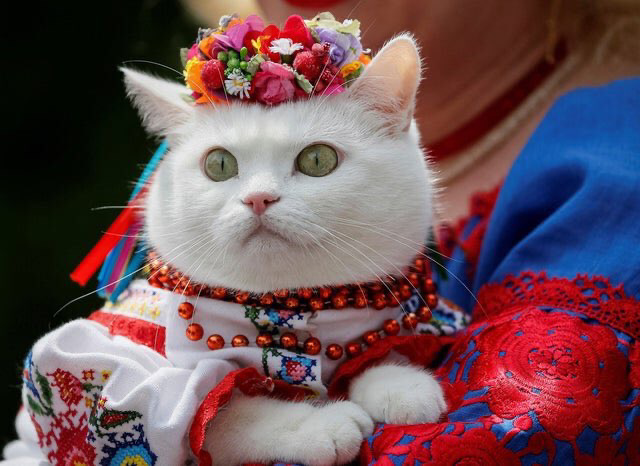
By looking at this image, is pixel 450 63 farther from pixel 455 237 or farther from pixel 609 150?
pixel 609 150

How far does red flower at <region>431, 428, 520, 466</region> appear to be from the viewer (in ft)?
2.13

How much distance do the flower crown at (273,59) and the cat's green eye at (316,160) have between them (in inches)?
2.9

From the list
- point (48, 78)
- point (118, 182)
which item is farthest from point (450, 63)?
point (48, 78)

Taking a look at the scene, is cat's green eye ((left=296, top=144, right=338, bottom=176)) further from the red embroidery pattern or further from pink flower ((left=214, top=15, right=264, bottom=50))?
the red embroidery pattern

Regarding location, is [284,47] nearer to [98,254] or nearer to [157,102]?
[157,102]

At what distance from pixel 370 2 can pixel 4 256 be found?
1.47 meters

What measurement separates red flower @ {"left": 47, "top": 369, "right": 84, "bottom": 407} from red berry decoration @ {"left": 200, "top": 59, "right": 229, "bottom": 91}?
389 millimetres

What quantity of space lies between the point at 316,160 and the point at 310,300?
0.57 ft

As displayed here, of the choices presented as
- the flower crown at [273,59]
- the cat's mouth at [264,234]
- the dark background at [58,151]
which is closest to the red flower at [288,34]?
the flower crown at [273,59]

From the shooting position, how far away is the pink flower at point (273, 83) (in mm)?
785

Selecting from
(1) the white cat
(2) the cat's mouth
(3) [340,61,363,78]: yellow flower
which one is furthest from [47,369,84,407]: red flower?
(3) [340,61,363,78]: yellow flower

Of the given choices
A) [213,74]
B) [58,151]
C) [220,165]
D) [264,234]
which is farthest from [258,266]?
[58,151]

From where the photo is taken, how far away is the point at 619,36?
1214mm

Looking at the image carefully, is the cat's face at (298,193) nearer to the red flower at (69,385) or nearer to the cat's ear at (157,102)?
the cat's ear at (157,102)
